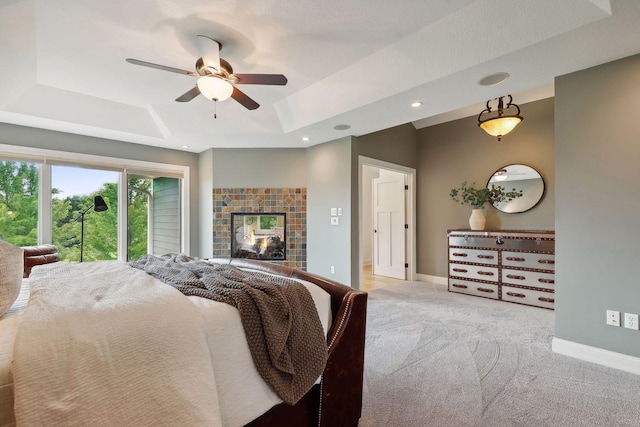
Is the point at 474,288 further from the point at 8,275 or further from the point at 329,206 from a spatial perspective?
the point at 8,275

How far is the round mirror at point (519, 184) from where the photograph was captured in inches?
163

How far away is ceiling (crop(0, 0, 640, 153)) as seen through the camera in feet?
6.24

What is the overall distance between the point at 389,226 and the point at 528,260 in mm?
2345

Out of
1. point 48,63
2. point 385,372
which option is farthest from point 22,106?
point 385,372

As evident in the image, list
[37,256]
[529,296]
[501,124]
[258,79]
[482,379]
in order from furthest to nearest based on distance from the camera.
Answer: [529,296]
[501,124]
[37,256]
[258,79]
[482,379]

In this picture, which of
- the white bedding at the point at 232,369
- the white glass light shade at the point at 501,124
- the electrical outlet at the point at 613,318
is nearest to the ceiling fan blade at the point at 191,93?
the white bedding at the point at 232,369

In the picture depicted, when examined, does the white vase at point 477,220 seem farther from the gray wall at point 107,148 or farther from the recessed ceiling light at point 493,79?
the gray wall at point 107,148

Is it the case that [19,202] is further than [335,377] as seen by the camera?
Yes

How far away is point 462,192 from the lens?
4.81m

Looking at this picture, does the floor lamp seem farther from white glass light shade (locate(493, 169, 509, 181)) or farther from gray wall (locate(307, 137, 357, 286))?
white glass light shade (locate(493, 169, 509, 181))

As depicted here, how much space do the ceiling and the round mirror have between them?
2026 mm

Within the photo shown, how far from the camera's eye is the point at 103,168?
4.14m

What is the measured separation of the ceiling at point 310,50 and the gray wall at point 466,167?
2.00 metres

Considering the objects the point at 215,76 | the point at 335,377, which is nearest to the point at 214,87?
the point at 215,76
